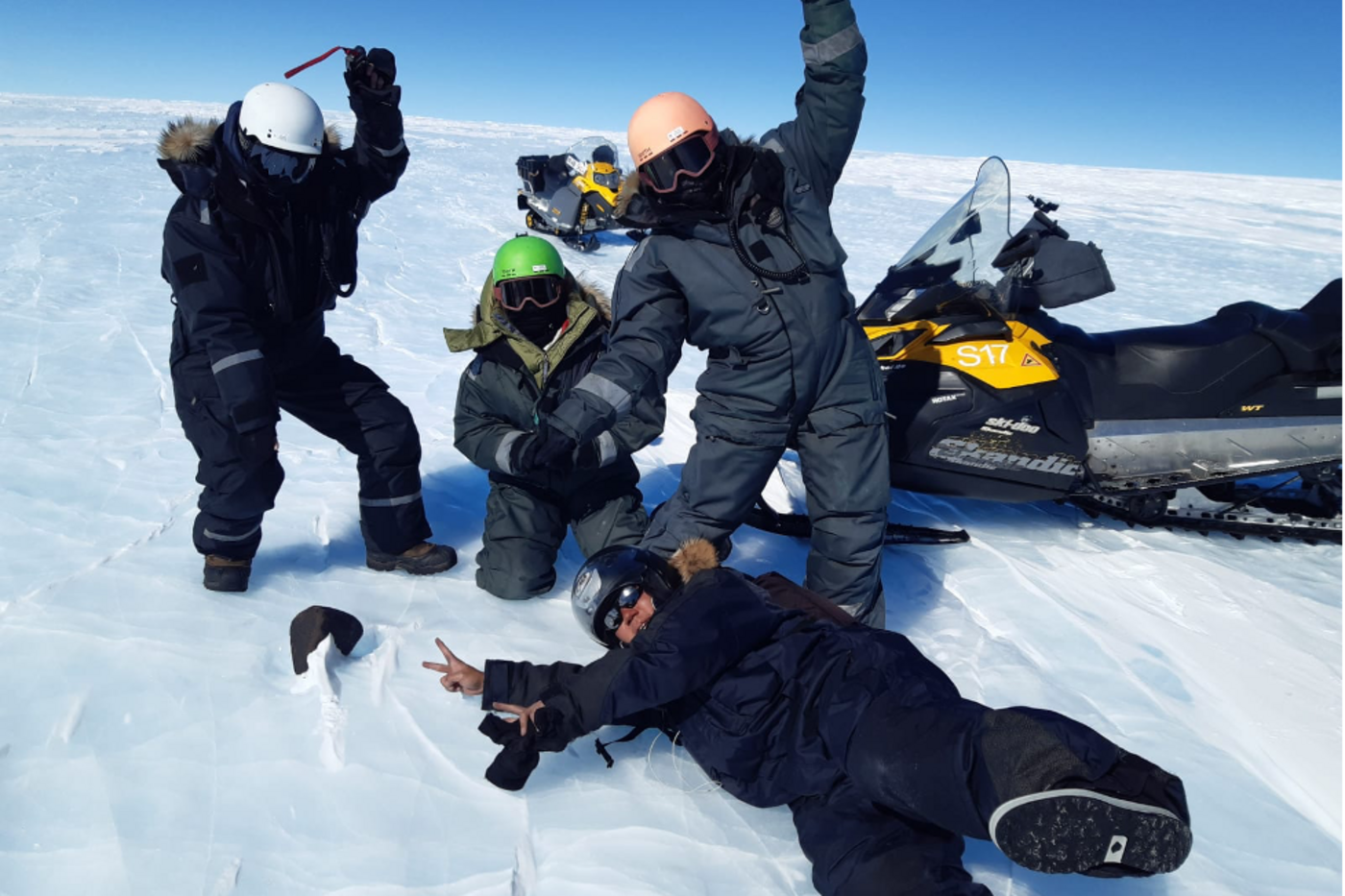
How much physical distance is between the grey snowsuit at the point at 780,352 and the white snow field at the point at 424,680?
57 centimetres

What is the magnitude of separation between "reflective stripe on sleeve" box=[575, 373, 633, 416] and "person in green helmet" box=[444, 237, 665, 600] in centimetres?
36

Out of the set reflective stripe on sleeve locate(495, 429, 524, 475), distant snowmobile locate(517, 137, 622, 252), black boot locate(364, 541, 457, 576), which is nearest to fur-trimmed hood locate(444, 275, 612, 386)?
reflective stripe on sleeve locate(495, 429, 524, 475)

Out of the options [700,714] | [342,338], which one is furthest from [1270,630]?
[342,338]

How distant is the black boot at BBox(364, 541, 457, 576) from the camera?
3.11 m

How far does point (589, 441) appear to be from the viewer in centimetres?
295

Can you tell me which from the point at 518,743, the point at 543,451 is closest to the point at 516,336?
the point at 543,451

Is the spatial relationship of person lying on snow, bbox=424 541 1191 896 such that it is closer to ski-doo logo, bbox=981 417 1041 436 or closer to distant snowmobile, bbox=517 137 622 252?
ski-doo logo, bbox=981 417 1041 436

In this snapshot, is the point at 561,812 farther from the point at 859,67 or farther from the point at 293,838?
the point at 859,67

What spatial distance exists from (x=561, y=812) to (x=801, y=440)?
1.41 m

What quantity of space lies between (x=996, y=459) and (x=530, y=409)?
192 centimetres

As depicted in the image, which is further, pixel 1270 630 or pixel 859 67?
pixel 1270 630

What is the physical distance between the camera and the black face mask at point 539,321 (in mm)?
2949

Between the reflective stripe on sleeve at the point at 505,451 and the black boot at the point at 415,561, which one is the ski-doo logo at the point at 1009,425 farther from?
the black boot at the point at 415,561

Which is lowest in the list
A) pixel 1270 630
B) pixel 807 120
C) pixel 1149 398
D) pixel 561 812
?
pixel 561 812
